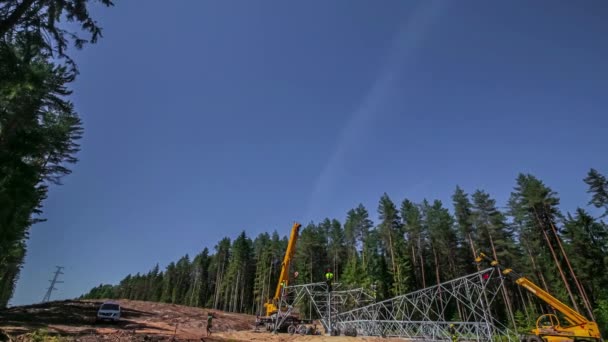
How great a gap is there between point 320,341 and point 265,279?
4227 centimetres

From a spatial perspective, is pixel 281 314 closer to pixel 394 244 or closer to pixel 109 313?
pixel 109 313

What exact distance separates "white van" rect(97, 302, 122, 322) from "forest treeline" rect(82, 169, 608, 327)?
25373mm

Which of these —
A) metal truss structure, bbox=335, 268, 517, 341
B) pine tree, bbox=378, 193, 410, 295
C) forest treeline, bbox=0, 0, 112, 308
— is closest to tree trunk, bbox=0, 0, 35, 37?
forest treeline, bbox=0, 0, 112, 308

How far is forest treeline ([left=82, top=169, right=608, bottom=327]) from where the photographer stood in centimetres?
3241

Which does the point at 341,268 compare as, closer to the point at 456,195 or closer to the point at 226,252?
the point at 456,195

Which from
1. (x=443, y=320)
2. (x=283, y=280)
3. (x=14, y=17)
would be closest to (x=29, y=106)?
(x=14, y=17)

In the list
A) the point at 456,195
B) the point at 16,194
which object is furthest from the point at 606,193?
the point at 16,194

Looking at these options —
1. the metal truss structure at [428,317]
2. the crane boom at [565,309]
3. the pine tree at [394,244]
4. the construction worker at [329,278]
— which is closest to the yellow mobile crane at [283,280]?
the metal truss structure at [428,317]

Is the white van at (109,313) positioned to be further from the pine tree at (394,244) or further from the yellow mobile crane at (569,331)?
the pine tree at (394,244)

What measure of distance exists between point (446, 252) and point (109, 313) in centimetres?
4176

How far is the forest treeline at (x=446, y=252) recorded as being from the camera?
3241 centimetres

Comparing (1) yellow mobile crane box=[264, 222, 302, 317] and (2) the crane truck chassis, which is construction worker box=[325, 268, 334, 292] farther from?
(1) yellow mobile crane box=[264, 222, 302, 317]

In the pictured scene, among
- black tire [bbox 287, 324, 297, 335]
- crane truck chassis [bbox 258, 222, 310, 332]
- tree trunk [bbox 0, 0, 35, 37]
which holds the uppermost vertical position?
tree trunk [bbox 0, 0, 35, 37]

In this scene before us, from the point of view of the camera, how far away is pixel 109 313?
65.9 ft
